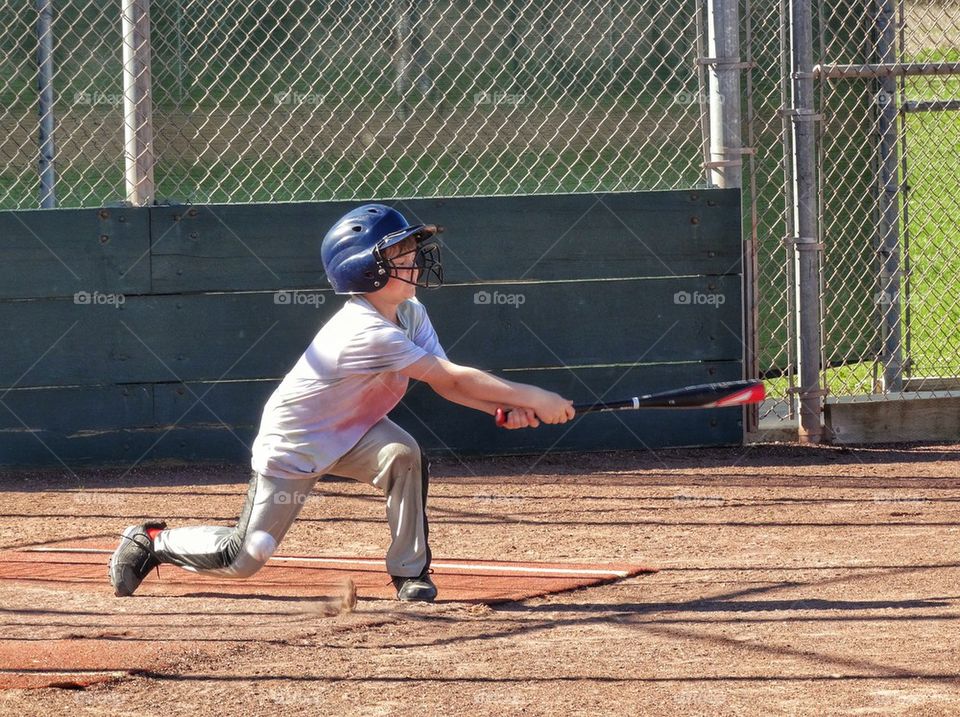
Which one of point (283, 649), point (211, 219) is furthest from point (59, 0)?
point (283, 649)

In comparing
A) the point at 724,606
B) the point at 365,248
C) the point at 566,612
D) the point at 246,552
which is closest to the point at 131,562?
the point at 246,552

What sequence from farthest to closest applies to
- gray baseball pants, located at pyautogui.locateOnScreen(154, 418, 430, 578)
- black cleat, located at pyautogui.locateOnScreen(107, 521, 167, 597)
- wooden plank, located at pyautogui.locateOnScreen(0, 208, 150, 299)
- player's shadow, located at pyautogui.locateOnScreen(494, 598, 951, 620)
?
1. wooden plank, located at pyautogui.locateOnScreen(0, 208, 150, 299)
2. black cleat, located at pyautogui.locateOnScreen(107, 521, 167, 597)
3. gray baseball pants, located at pyautogui.locateOnScreen(154, 418, 430, 578)
4. player's shadow, located at pyautogui.locateOnScreen(494, 598, 951, 620)

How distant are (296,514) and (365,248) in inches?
38.0

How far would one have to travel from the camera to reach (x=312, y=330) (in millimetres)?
7609

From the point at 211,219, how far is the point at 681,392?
3561mm

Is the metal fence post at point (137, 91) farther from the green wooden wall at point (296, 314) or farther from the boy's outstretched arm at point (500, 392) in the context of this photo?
the boy's outstretched arm at point (500, 392)

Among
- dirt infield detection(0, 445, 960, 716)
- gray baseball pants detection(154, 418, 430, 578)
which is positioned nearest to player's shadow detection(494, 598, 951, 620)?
dirt infield detection(0, 445, 960, 716)

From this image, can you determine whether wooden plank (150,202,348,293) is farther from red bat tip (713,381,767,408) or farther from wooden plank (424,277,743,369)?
red bat tip (713,381,767,408)

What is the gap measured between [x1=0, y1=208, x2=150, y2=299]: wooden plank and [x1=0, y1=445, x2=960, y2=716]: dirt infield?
1.07 meters

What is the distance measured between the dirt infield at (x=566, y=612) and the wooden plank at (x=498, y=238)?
1154 mm

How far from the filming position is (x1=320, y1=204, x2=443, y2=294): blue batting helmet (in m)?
4.67

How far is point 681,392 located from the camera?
489 cm

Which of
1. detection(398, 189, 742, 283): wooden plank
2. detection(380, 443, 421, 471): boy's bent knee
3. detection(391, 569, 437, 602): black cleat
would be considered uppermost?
detection(398, 189, 742, 283): wooden plank

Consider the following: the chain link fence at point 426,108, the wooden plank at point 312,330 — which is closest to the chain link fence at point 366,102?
the chain link fence at point 426,108
